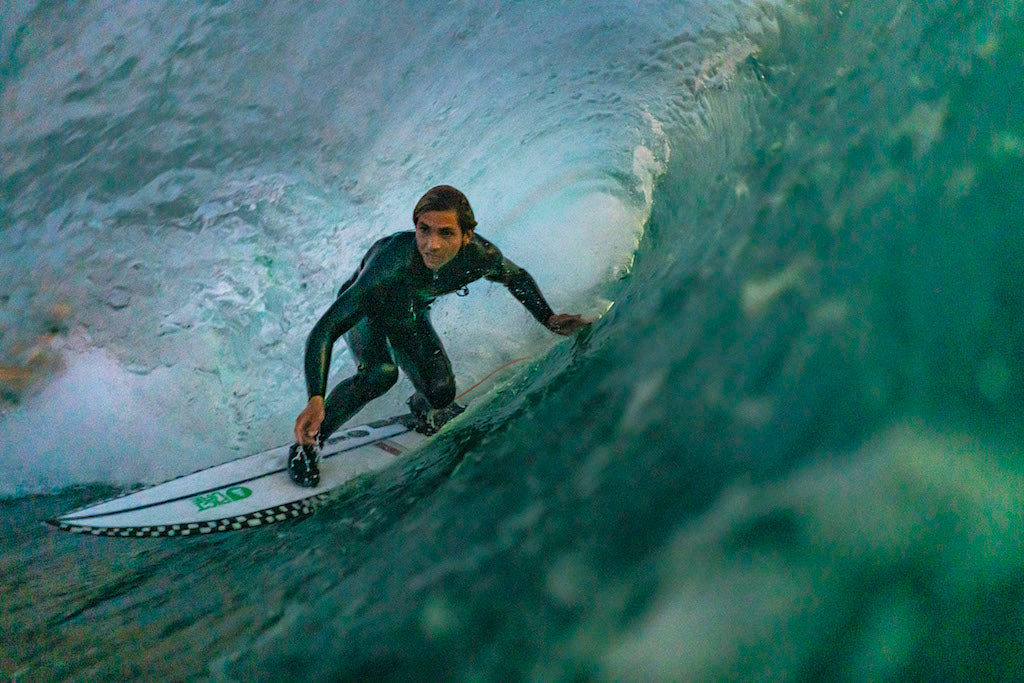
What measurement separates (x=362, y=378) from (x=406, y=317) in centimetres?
24

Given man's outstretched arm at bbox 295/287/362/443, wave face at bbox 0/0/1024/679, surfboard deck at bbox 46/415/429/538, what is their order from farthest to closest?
surfboard deck at bbox 46/415/429/538
man's outstretched arm at bbox 295/287/362/443
wave face at bbox 0/0/1024/679

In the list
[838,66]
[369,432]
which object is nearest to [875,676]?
[838,66]

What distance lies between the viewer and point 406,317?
184 centimetres

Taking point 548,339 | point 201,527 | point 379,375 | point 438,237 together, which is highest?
point 438,237

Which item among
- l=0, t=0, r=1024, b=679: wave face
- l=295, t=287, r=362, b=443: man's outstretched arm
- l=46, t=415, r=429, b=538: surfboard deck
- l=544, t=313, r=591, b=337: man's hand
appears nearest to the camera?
l=0, t=0, r=1024, b=679: wave face

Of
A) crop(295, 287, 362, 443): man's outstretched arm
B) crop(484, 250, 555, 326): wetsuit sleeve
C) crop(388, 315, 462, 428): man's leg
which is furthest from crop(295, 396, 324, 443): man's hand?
crop(484, 250, 555, 326): wetsuit sleeve

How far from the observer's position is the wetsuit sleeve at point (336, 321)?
1621 millimetres

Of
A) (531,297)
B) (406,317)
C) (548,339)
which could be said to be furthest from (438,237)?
(548,339)

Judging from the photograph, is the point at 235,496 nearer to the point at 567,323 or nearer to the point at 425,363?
the point at 425,363

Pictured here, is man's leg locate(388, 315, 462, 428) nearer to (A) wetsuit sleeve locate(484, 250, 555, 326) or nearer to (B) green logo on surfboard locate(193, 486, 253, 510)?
(A) wetsuit sleeve locate(484, 250, 555, 326)

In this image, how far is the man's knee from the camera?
6.29 ft

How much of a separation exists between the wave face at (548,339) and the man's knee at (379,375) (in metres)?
0.27

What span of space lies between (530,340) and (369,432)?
806mm

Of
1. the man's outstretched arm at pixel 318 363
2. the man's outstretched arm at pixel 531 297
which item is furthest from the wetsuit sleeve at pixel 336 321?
the man's outstretched arm at pixel 531 297
